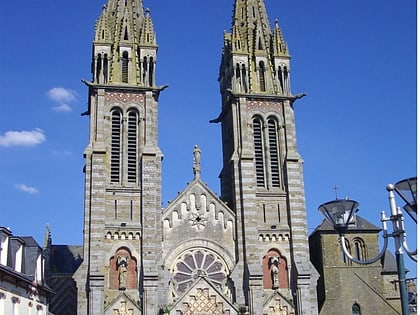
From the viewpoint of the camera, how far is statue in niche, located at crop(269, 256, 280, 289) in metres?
39.8

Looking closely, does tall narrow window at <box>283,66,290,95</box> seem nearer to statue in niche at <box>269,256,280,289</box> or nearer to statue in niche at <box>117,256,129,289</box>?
statue in niche at <box>269,256,280,289</box>

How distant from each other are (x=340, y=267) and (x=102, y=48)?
21998 mm

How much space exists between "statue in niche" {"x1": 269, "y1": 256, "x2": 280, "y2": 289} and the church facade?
0.09 m

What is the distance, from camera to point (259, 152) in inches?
1700

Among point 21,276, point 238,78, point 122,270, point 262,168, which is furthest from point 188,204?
point 21,276

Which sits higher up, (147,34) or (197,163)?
(147,34)

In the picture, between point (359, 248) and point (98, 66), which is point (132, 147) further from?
point (359, 248)


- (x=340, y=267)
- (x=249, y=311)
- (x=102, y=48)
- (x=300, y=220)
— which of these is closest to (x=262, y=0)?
(x=102, y=48)

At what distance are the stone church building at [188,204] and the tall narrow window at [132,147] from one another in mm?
66

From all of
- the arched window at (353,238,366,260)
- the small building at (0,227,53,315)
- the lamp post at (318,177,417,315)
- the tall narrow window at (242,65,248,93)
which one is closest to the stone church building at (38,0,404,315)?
the tall narrow window at (242,65,248,93)

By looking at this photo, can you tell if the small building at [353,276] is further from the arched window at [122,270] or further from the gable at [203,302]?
the arched window at [122,270]

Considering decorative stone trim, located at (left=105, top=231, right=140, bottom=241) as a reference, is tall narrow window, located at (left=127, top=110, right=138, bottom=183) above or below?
above

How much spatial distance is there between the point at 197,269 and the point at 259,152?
29.7 ft

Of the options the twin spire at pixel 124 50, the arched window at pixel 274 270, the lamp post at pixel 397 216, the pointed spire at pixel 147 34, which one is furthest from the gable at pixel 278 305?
the lamp post at pixel 397 216
